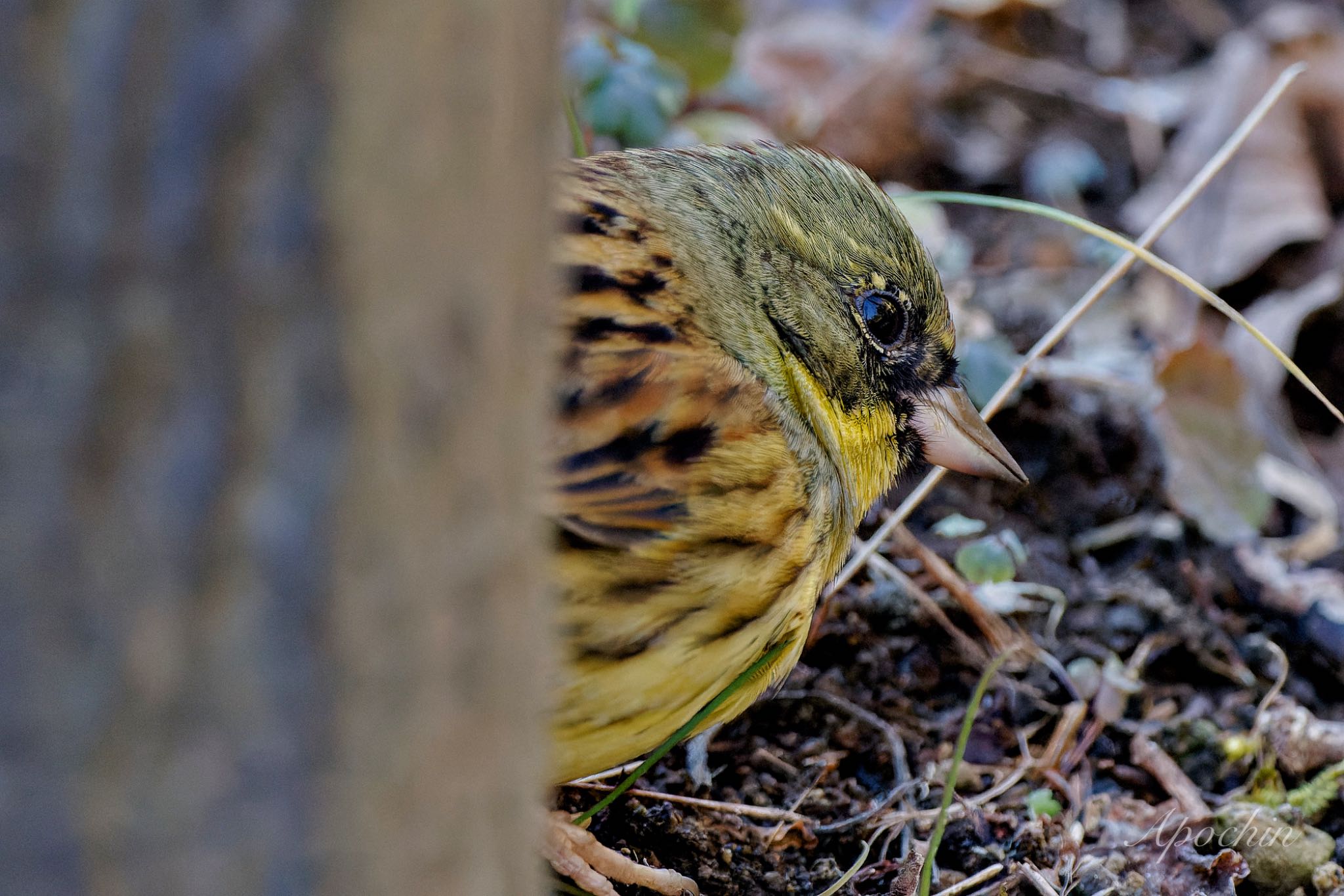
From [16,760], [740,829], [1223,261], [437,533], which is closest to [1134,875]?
[740,829]

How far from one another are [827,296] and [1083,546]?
4.52ft

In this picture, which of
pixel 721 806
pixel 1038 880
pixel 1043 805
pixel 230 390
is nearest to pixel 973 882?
pixel 1038 880

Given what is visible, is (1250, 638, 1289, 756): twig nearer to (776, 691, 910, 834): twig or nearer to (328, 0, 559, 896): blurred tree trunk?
(776, 691, 910, 834): twig

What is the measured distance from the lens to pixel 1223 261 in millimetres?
4094

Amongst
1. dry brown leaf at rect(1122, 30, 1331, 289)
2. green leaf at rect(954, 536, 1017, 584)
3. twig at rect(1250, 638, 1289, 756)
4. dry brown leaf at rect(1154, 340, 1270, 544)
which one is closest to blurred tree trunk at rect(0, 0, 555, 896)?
green leaf at rect(954, 536, 1017, 584)

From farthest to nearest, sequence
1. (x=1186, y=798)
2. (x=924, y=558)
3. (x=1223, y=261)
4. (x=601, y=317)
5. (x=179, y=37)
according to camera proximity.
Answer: (x=1223, y=261), (x=924, y=558), (x=1186, y=798), (x=601, y=317), (x=179, y=37)

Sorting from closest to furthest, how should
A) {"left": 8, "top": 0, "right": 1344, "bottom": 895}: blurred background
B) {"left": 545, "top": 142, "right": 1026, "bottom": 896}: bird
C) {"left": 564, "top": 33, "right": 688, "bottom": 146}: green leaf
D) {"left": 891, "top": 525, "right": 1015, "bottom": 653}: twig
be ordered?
{"left": 8, "top": 0, "right": 1344, "bottom": 895}: blurred background, {"left": 545, "top": 142, "right": 1026, "bottom": 896}: bird, {"left": 891, "top": 525, "right": 1015, "bottom": 653}: twig, {"left": 564, "top": 33, "right": 688, "bottom": 146}: green leaf

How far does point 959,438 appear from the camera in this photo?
7.70 feet

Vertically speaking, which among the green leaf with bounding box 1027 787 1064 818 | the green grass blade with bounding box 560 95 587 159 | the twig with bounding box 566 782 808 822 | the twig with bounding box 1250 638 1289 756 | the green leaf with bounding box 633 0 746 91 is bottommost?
the twig with bounding box 566 782 808 822

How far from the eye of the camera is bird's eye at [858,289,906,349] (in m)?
2.19

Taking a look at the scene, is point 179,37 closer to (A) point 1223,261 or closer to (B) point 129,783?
(B) point 129,783

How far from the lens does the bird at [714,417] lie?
1.66m

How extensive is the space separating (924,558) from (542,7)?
6.79 ft

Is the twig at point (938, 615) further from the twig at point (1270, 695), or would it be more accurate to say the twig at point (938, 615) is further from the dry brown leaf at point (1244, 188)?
the dry brown leaf at point (1244, 188)
